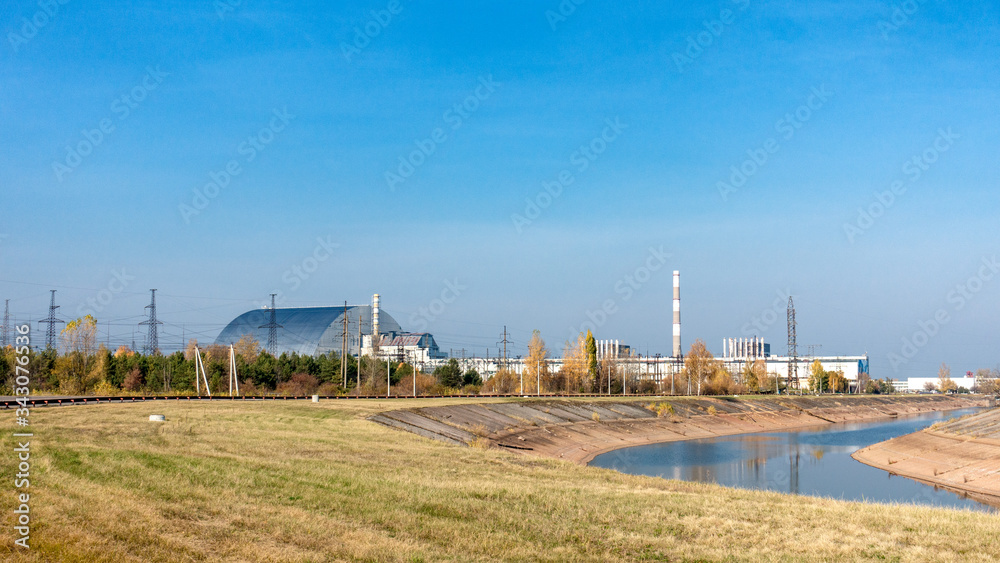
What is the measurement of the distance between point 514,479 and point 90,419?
77.3 feet

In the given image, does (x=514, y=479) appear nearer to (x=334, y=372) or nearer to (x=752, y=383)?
(x=334, y=372)

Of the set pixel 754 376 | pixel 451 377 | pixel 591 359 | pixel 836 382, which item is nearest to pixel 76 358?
pixel 451 377

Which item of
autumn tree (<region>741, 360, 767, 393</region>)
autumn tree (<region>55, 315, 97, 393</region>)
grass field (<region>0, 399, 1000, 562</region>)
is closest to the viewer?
grass field (<region>0, 399, 1000, 562</region>)

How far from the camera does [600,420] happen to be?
74.4 meters

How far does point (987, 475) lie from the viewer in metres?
43.7

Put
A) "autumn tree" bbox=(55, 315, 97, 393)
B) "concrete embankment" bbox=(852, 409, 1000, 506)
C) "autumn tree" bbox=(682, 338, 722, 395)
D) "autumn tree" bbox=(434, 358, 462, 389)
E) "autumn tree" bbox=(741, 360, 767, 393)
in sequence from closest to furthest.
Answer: "concrete embankment" bbox=(852, 409, 1000, 506), "autumn tree" bbox=(55, 315, 97, 393), "autumn tree" bbox=(434, 358, 462, 389), "autumn tree" bbox=(682, 338, 722, 395), "autumn tree" bbox=(741, 360, 767, 393)

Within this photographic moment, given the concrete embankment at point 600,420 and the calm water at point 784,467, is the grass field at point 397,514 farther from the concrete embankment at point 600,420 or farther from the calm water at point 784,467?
the concrete embankment at point 600,420

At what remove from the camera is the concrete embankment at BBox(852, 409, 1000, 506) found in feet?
142

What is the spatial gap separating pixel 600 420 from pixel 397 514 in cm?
5845

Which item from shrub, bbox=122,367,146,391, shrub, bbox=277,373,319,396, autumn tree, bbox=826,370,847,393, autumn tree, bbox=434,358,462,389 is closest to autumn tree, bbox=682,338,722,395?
autumn tree, bbox=434,358,462,389

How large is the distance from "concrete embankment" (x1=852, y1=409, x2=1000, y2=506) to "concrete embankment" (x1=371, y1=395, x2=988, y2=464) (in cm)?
2045

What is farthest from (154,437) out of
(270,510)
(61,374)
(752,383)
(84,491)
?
(752,383)

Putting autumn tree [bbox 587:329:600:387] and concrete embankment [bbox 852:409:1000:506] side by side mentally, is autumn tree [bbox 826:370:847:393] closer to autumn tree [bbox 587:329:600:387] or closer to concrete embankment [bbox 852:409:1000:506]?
autumn tree [bbox 587:329:600:387]

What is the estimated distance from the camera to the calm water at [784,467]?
42031mm
